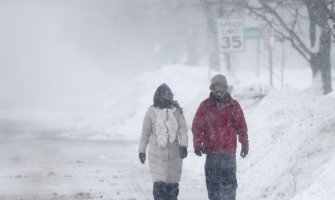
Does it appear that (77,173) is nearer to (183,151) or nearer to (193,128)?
(183,151)

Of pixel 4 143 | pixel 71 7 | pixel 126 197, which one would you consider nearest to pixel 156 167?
pixel 126 197

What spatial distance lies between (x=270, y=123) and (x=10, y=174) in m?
5.19

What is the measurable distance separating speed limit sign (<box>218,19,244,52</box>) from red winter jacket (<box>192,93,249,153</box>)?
1029 cm

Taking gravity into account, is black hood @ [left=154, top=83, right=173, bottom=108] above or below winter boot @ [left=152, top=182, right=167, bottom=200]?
above

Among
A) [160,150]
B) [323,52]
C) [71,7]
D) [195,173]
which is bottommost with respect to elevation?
[195,173]

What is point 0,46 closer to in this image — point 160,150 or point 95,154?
point 95,154

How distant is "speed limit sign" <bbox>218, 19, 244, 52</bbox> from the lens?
781 inches

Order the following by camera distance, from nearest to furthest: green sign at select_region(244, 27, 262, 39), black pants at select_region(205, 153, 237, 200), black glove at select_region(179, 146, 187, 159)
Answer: black pants at select_region(205, 153, 237, 200) < black glove at select_region(179, 146, 187, 159) < green sign at select_region(244, 27, 262, 39)

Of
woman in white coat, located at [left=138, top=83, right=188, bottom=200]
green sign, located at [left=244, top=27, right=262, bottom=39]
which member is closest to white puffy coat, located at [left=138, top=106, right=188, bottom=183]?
woman in white coat, located at [left=138, top=83, right=188, bottom=200]

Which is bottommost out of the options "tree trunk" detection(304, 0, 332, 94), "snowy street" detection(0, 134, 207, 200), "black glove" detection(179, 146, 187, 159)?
"snowy street" detection(0, 134, 207, 200)

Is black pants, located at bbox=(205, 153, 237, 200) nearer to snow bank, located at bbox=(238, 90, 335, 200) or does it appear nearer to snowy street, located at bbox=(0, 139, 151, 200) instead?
snow bank, located at bbox=(238, 90, 335, 200)

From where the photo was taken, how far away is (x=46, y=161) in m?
18.0

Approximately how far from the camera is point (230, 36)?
1986cm

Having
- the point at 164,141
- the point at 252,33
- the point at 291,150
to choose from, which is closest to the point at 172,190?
the point at 164,141
